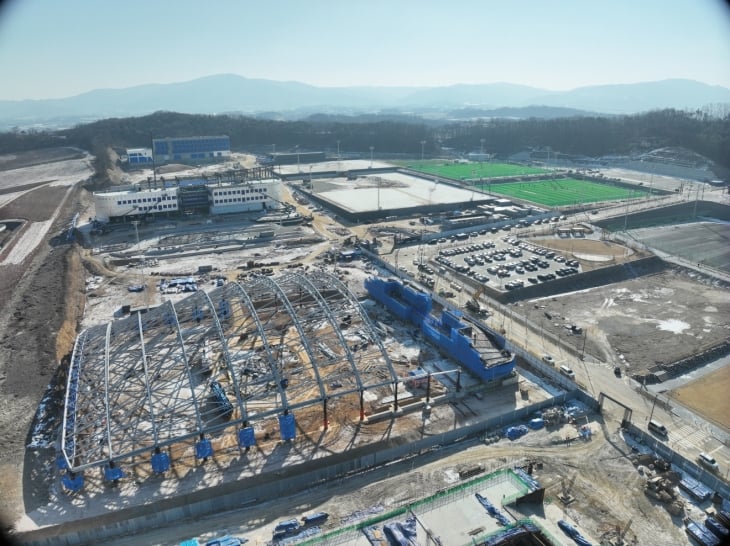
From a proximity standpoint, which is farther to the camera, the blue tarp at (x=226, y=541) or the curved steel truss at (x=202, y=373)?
the curved steel truss at (x=202, y=373)

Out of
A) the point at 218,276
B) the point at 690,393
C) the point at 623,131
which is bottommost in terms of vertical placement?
the point at 690,393

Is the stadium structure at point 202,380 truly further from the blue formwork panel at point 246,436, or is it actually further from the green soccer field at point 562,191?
the green soccer field at point 562,191

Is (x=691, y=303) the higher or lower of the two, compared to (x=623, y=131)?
lower

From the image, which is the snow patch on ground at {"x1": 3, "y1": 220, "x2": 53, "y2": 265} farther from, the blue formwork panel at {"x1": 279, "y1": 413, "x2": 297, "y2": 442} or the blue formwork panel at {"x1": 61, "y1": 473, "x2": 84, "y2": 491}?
the blue formwork panel at {"x1": 279, "y1": 413, "x2": 297, "y2": 442}

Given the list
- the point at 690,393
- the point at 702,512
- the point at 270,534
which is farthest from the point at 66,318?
the point at 690,393

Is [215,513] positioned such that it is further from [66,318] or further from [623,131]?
[623,131]


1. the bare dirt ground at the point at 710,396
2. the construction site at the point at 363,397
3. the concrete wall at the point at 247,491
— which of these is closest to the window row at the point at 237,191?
the construction site at the point at 363,397
